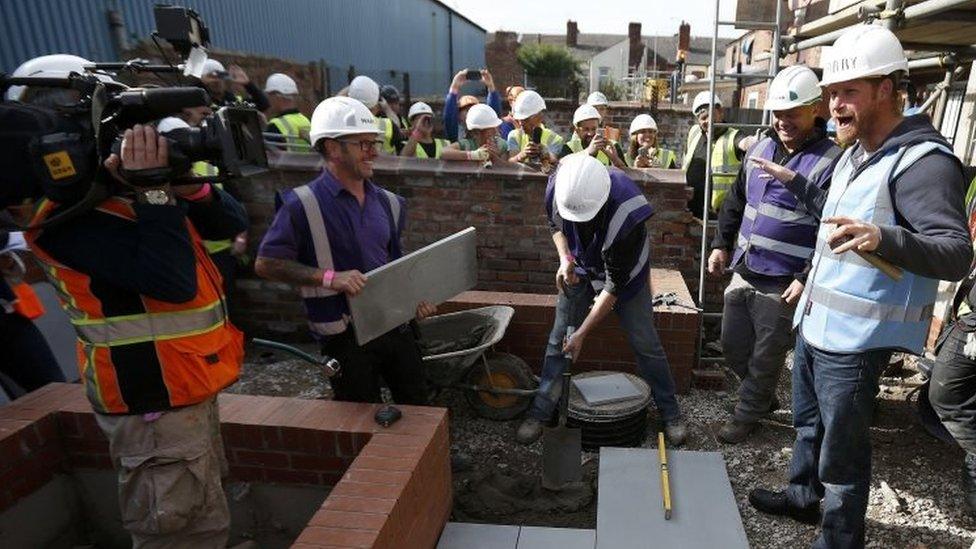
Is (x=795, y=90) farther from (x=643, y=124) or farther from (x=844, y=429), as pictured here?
(x=643, y=124)

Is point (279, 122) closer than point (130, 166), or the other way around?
point (130, 166)

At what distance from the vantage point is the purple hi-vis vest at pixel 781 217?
3.11 meters

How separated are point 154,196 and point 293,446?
1.15 m

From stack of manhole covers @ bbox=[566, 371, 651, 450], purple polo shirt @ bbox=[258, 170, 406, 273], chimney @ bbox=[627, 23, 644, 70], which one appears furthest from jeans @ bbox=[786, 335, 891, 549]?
chimney @ bbox=[627, 23, 644, 70]

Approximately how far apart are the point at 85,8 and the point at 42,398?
4.85m

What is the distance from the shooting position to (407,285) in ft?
9.42

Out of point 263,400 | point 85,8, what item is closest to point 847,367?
point 263,400

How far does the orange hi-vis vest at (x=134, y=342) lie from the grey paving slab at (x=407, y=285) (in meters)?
0.79

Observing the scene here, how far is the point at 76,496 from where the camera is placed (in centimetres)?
258

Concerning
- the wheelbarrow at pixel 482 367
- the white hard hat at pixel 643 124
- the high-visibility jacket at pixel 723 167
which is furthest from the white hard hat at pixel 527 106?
the wheelbarrow at pixel 482 367

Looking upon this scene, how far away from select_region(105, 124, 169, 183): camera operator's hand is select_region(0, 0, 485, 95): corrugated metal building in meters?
4.39

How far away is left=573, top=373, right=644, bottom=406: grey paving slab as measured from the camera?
3.42 metres

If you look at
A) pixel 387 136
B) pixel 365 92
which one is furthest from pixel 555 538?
pixel 365 92

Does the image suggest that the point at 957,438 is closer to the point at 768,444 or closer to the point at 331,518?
the point at 768,444
